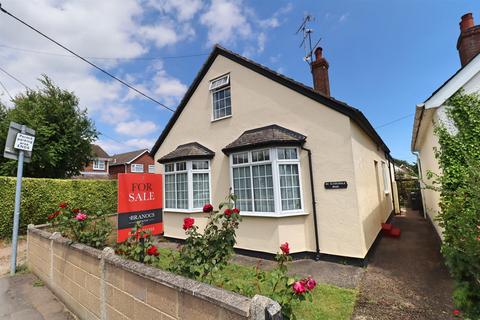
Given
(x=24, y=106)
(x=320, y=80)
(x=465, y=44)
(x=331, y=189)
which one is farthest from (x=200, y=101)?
(x=24, y=106)

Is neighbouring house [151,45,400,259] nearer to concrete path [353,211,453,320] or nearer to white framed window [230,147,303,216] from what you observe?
white framed window [230,147,303,216]

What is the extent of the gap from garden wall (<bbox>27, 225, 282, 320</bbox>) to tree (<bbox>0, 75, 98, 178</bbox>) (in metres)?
13.2

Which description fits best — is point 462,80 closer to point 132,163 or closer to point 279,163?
point 279,163

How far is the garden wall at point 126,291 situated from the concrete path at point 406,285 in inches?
131

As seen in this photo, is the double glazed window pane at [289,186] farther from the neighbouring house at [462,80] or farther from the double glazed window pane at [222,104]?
the double glazed window pane at [222,104]

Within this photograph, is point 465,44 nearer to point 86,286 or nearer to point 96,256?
point 96,256

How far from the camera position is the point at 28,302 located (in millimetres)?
4730

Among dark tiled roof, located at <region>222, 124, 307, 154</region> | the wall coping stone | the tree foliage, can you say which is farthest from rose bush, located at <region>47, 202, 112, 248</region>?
the tree foliage

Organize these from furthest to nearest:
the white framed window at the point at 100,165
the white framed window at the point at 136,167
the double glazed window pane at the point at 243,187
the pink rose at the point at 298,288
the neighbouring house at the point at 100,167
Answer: the white framed window at the point at 136,167 → the white framed window at the point at 100,165 → the neighbouring house at the point at 100,167 → the double glazed window pane at the point at 243,187 → the pink rose at the point at 298,288

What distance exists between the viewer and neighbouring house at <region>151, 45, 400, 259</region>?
6.91 m

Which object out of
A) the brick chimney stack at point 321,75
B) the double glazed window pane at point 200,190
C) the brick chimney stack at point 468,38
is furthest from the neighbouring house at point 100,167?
the brick chimney stack at point 468,38

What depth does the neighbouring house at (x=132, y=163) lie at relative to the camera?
3741 centimetres

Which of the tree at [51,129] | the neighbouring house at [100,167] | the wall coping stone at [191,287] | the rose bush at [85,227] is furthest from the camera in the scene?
the neighbouring house at [100,167]

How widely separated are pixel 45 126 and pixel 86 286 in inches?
649
